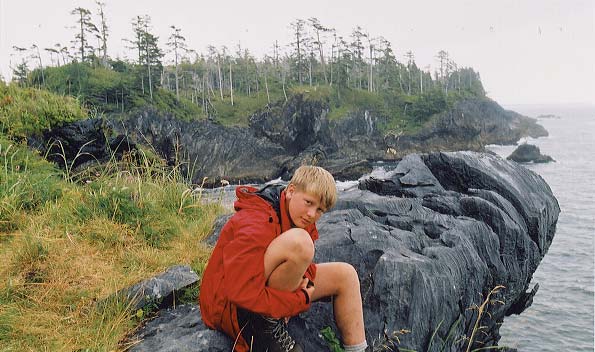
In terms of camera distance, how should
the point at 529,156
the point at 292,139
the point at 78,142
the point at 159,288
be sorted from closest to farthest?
the point at 159,288 → the point at 78,142 → the point at 529,156 → the point at 292,139

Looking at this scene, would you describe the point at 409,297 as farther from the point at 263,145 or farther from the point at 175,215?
the point at 263,145

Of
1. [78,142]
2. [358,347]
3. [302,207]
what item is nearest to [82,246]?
[302,207]

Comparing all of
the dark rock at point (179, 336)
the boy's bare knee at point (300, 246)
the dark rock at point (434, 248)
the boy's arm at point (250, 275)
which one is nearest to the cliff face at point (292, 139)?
the dark rock at point (434, 248)

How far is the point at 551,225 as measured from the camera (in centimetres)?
787

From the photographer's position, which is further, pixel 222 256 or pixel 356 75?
pixel 356 75

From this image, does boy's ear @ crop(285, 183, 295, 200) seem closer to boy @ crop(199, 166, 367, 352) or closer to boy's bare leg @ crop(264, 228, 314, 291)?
boy @ crop(199, 166, 367, 352)

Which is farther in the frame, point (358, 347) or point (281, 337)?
point (358, 347)

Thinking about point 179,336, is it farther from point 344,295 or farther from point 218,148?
point 218,148

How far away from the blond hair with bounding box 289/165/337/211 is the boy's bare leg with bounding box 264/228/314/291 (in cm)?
32

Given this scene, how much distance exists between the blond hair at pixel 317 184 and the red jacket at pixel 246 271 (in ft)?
0.65

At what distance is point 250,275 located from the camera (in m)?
2.59

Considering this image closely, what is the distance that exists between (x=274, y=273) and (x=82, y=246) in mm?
2808

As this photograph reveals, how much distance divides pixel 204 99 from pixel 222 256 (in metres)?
72.2

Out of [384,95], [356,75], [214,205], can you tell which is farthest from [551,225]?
[356,75]
